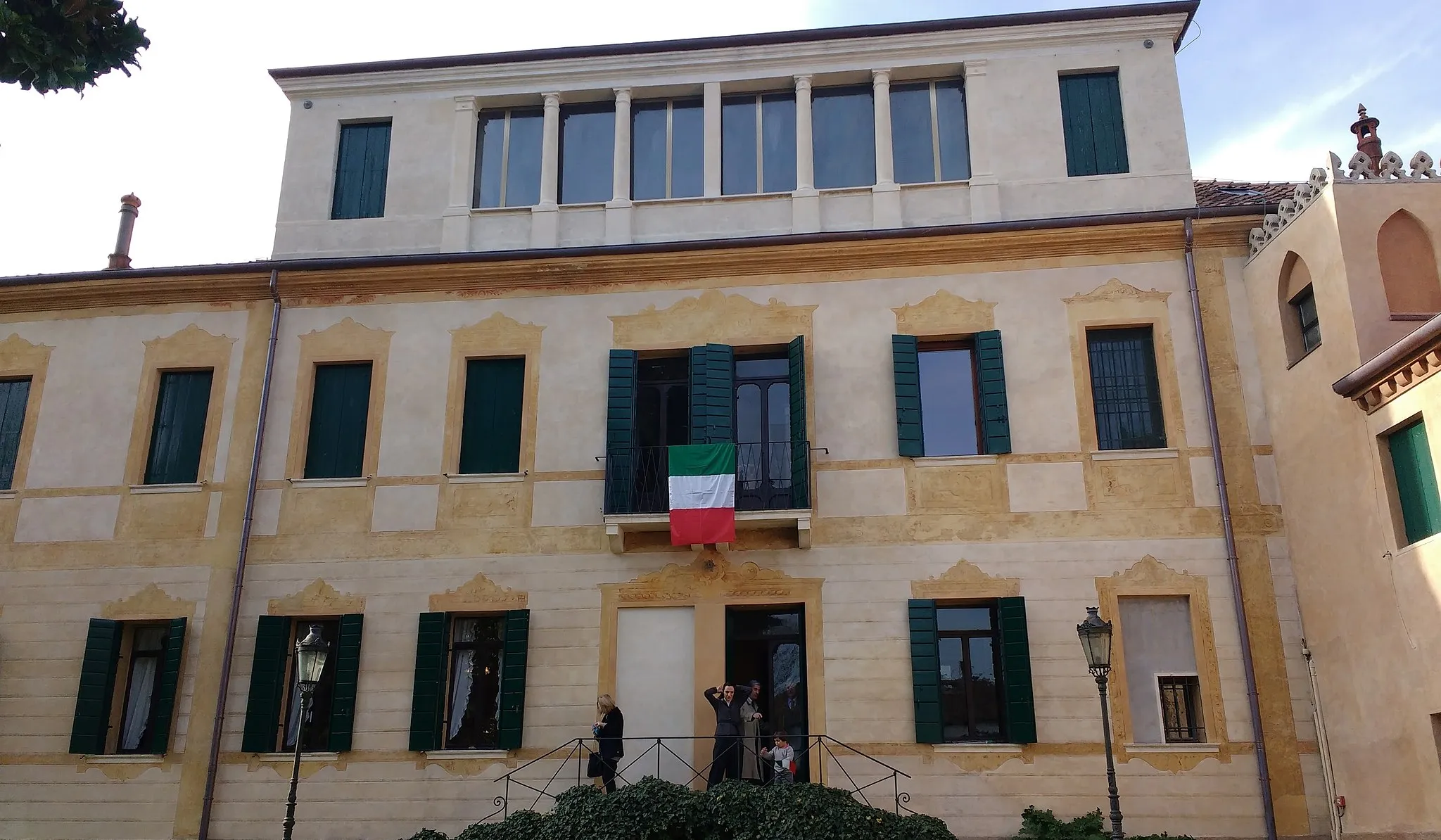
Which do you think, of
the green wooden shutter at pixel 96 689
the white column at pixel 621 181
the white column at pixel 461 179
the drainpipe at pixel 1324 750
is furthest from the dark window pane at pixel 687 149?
the drainpipe at pixel 1324 750

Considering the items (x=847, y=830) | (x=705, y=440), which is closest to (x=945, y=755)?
(x=847, y=830)

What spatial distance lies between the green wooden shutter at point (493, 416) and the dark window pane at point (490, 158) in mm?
2936

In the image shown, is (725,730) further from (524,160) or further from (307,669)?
(524,160)

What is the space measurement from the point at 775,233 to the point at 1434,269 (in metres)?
8.77

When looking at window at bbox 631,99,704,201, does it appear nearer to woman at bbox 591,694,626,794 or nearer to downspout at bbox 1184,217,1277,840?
downspout at bbox 1184,217,1277,840

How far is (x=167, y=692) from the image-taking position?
56.5ft

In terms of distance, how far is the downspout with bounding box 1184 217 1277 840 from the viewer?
15.3 meters

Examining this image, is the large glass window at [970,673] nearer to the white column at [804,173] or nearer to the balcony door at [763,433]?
the balcony door at [763,433]

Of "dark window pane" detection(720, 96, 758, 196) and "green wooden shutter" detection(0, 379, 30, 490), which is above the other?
→ "dark window pane" detection(720, 96, 758, 196)

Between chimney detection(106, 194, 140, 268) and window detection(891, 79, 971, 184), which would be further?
chimney detection(106, 194, 140, 268)

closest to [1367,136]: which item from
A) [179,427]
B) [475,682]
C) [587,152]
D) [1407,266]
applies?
[1407,266]

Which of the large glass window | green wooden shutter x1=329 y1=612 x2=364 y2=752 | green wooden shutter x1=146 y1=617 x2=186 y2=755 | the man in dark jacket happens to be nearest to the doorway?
the man in dark jacket

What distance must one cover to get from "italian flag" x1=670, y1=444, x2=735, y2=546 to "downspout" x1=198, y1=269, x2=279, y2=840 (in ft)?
20.7

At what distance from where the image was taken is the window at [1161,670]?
15797 millimetres
